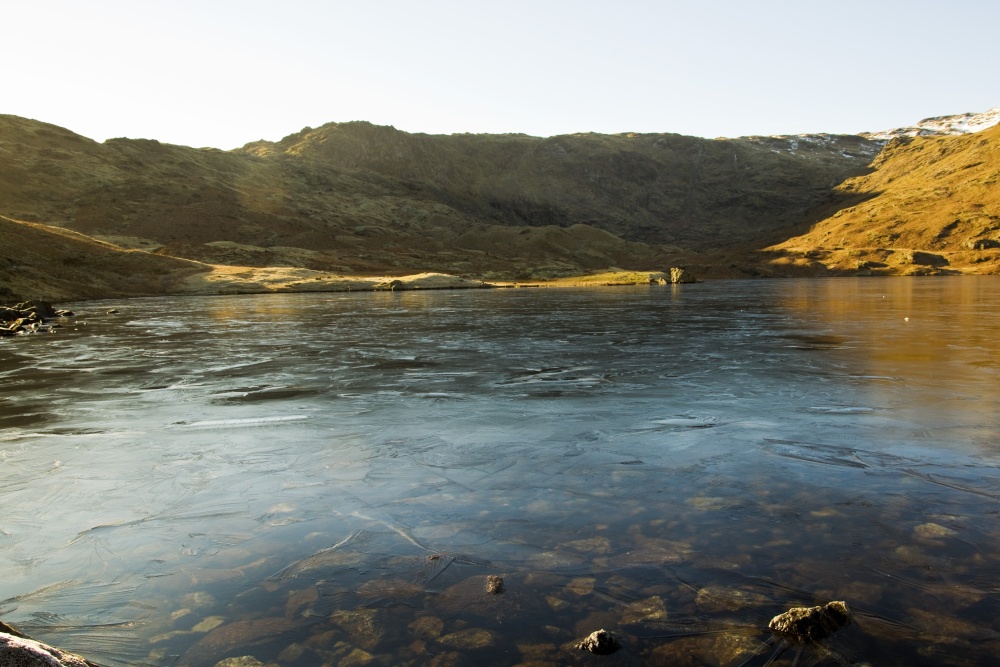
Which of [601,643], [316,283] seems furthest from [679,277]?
[601,643]

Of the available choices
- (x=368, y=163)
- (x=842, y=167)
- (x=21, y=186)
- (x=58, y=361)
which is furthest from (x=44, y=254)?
(x=842, y=167)

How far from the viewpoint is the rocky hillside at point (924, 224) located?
81.8 metres

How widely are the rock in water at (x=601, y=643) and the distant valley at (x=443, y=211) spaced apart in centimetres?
4188

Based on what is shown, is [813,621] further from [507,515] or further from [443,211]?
[443,211]

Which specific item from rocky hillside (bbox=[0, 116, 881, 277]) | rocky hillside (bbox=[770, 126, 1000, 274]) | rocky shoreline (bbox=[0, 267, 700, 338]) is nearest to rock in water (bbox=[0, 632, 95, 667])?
rocky shoreline (bbox=[0, 267, 700, 338])

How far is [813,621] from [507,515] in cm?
264

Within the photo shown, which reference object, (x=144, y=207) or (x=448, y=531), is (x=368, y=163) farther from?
(x=448, y=531)

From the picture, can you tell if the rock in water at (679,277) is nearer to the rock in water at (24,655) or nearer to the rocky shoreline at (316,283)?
the rocky shoreline at (316,283)

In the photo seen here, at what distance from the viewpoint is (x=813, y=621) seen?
12.7 ft

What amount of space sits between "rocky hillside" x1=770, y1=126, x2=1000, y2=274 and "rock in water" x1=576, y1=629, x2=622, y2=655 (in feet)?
296

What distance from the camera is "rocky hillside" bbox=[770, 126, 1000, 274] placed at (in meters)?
81.8

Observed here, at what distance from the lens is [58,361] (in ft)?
54.3

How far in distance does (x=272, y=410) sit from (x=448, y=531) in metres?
6.00

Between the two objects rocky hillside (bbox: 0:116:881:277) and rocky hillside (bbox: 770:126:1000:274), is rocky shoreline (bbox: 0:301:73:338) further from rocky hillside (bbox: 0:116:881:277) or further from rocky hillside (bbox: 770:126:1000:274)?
rocky hillside (bbox: 770:126:1000:274)
